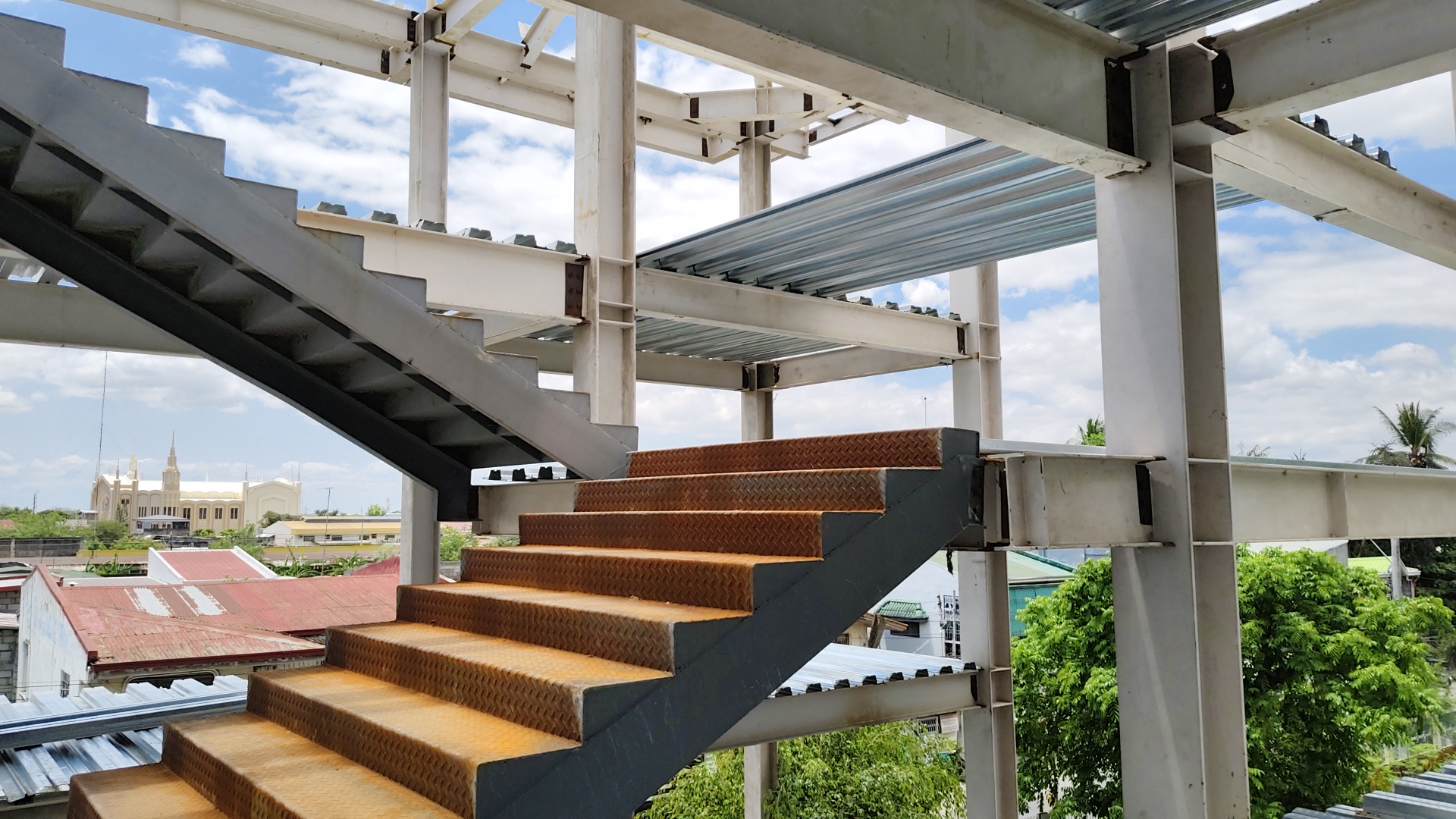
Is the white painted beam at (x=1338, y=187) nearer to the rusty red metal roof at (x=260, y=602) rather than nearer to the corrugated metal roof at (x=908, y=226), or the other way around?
the corrugated metal roof at (x=908, y=226)

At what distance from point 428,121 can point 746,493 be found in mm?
9057

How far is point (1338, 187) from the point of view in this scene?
7.62 metres

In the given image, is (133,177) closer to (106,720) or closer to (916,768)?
(106,720)

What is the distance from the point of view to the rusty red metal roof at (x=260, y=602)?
55.3 feet

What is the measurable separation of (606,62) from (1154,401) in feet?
22.9

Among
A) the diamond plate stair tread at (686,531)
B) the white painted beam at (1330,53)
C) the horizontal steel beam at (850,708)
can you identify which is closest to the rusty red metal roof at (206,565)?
the horizontal steel beam at (850,708)

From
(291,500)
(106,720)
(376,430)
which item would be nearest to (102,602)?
(106,720)

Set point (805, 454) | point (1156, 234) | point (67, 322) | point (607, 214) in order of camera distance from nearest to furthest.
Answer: point (805, 454)
point (1156, 234)
point (67, 322)
point (607, 214)

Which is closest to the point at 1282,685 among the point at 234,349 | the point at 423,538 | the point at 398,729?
the point at 423,538

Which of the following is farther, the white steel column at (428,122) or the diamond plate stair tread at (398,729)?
the white steel column at (428,122)

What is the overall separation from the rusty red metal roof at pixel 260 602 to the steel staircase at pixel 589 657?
12.7 m

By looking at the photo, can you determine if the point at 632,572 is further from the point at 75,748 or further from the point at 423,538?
the point at 423,538

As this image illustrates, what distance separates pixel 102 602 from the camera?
53.6 ft

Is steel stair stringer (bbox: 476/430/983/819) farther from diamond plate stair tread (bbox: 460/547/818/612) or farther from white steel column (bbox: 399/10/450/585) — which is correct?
white steel column (bbox: 399/10/450/585)
